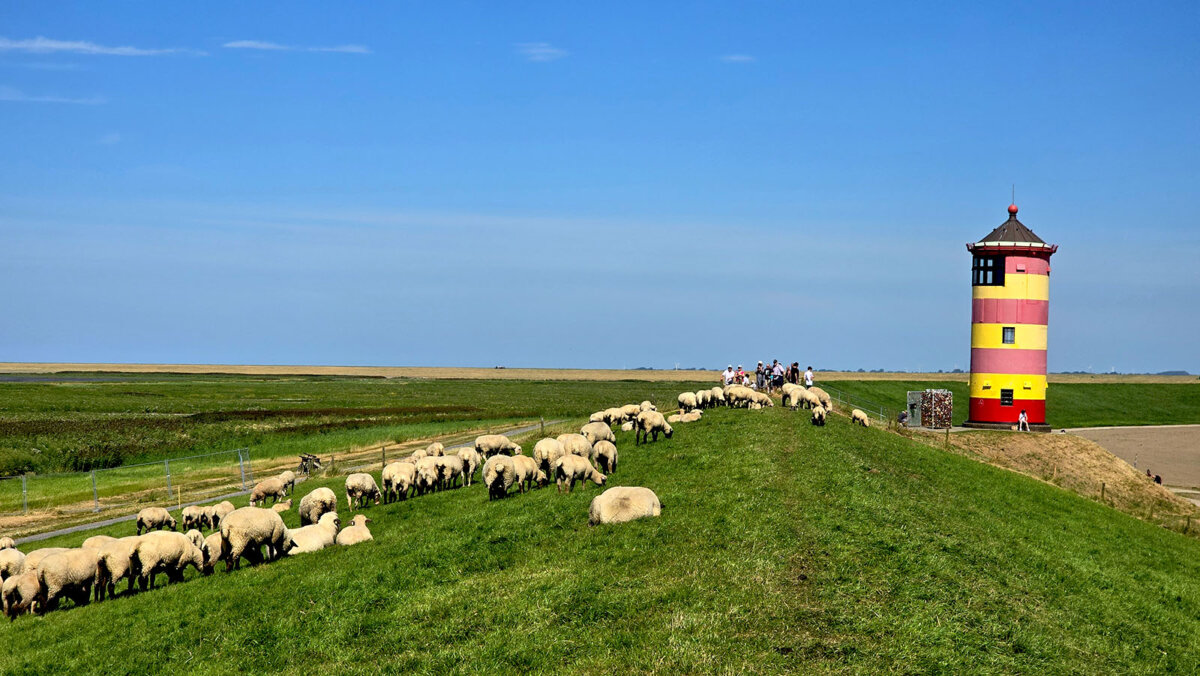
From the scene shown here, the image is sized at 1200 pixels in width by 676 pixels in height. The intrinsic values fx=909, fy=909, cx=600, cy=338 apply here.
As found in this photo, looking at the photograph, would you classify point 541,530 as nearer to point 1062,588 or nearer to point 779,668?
point 779,668

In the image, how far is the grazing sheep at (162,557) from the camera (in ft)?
70.7

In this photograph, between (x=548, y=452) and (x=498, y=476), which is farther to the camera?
(x=548, y=452)

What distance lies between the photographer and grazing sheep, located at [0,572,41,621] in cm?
2036

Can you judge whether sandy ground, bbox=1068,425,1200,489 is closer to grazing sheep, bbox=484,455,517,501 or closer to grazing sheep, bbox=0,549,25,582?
grazing sheep, bbox=484,455,517,501

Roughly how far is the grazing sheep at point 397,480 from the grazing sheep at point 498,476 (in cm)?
520

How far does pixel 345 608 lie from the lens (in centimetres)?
1823

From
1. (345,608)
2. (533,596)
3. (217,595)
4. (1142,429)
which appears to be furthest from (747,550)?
(1142,429)

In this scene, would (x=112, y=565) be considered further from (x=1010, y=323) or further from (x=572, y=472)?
(x=1010, y=323)

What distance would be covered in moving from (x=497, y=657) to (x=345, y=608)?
4.94 m

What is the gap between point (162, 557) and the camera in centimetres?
2173

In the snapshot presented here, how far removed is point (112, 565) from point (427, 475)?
1283 cm

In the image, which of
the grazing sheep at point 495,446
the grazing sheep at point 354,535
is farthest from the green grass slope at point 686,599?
the grazing sheep at point 495,446

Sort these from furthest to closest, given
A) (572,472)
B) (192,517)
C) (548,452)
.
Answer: (192,517), (548,452), (572,472)

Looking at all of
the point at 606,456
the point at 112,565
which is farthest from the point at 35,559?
the point at 606,456
